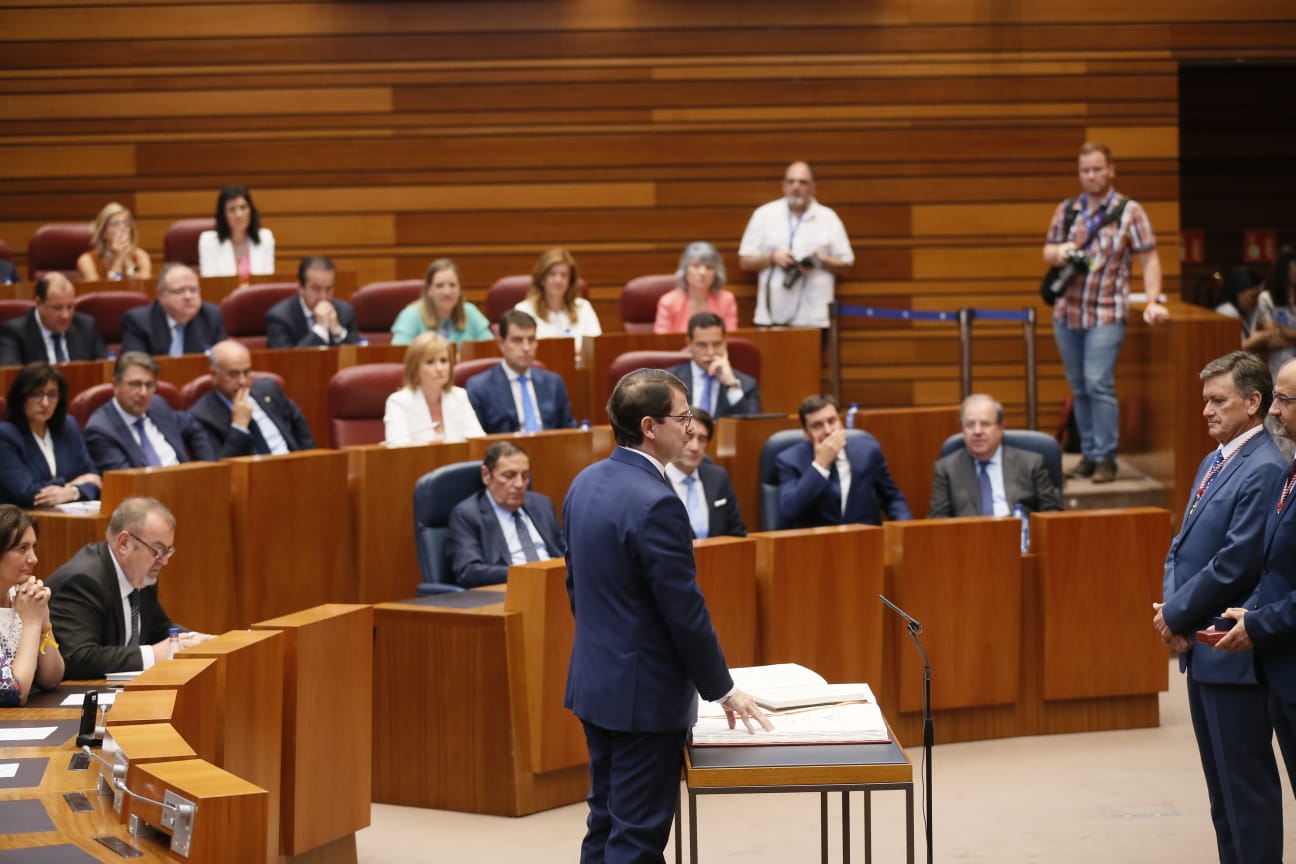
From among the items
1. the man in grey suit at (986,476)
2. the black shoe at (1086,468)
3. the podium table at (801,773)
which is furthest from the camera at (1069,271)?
the podium table at (801,773)

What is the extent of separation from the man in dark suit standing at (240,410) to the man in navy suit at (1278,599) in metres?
2.88

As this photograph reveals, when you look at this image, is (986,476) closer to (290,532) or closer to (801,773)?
(290,532)

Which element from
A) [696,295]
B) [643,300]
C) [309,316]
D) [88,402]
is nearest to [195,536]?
[88,402]

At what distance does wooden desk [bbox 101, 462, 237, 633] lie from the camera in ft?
12.7

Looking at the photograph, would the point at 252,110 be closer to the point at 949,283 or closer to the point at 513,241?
the point at 513,241

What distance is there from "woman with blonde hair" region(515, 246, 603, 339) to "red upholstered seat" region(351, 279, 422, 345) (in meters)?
0.53

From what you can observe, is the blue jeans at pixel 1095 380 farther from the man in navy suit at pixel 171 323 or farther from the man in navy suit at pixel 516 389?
the man in navy suit at pixel 171 323

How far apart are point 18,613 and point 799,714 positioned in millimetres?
1386

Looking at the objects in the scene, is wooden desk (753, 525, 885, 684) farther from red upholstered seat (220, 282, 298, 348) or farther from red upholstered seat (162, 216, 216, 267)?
red upholstered seat (162, 216, 216, 267)

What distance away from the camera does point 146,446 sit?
4543 mm

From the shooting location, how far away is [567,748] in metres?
3.79

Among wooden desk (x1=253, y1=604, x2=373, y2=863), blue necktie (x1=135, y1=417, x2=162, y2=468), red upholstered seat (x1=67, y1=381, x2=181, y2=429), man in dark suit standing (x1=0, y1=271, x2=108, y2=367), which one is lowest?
wooden desk (x1=253, y1=604, x2=373, y2=863)

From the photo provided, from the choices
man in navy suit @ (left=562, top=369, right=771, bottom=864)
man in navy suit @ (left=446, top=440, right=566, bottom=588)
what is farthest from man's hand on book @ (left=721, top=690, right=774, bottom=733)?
man in navy suit @ (left=446, top=440, right=566, bottom=588)

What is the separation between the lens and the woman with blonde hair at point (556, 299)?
5.89m
